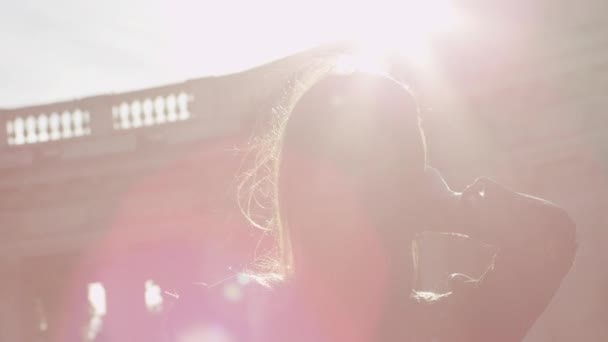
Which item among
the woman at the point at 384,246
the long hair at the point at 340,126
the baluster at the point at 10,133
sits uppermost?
the baluster at the point at 10,133

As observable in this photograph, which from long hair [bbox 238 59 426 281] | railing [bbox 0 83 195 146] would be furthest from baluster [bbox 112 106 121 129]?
long hair [bbox 238 59 426 281]

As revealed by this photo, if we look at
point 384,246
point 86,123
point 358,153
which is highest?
point 86,123

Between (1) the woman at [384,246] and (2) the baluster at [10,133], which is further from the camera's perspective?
(2) the baluster at [10,133]

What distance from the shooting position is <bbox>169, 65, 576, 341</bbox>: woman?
5.19ft

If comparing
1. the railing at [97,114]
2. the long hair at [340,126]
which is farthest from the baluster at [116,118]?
the long hair at [340,126]

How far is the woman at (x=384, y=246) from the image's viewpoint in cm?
158

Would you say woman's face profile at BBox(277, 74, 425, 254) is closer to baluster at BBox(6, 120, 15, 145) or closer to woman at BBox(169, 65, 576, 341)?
woman at BBox(169, 65, 576, 341)

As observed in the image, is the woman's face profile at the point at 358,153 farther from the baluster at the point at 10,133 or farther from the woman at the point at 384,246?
the baluster at the point at 10,133

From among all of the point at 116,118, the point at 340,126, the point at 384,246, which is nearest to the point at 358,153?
the point at 340,126

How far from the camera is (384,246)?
1631 millimetres

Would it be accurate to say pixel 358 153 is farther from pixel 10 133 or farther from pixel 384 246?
pixel 10 133

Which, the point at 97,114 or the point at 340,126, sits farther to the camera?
the point at 97,114

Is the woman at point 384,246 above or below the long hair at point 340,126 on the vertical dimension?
below

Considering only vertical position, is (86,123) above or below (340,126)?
above
